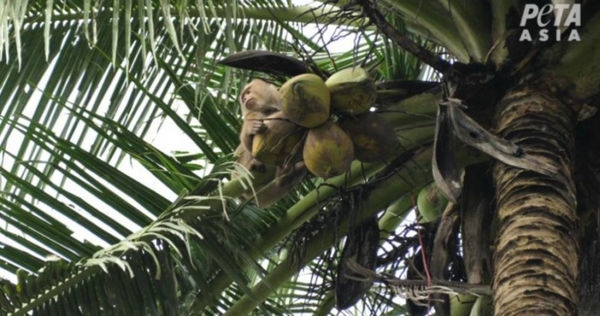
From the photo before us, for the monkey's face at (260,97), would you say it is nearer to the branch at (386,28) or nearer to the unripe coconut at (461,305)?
the branch at (386,28)

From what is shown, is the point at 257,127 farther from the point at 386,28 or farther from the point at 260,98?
the point at 386,28

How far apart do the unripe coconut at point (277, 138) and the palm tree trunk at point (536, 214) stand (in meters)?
0.50

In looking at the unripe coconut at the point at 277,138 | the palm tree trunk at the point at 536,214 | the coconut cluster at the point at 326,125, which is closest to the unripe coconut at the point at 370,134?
the coconut cluster at the point at 326,125

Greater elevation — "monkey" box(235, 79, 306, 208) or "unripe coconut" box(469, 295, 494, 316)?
"monkey" box(235, 79, 306, 208)

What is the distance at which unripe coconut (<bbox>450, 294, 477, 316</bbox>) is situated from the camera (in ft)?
11.6

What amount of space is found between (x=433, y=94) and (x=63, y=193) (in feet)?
3.46

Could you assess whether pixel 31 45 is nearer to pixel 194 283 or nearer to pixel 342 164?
pixel 194 283

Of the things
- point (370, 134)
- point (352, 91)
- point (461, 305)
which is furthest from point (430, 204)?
point (352, 91)

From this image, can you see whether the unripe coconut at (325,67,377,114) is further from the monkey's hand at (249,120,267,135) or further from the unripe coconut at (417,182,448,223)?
the unripe coconut at (417,182,448,223)

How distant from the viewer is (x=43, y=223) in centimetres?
332

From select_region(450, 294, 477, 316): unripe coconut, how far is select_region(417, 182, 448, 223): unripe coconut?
245 millimetres

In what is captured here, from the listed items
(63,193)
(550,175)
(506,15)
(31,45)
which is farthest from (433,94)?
(31,45)

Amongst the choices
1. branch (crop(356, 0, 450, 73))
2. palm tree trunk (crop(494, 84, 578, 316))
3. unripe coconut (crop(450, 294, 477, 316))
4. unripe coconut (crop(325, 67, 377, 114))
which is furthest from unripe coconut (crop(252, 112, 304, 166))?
unripe coconut (crop(450, 294, 477, 316))

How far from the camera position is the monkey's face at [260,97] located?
3.04 m
